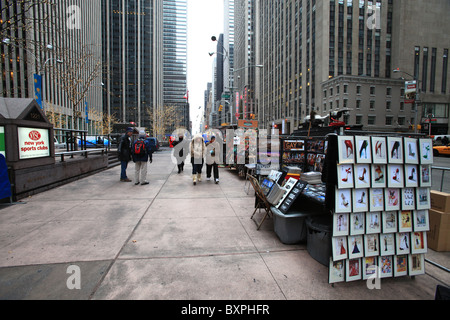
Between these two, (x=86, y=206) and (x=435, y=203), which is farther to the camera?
(x=86, y=206)

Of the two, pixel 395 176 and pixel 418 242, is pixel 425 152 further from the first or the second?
pixel 418 242

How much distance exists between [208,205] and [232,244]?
2392 mm

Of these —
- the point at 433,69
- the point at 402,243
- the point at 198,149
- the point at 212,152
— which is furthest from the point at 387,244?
the point at 433,69

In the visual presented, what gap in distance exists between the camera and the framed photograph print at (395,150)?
2.69 metres

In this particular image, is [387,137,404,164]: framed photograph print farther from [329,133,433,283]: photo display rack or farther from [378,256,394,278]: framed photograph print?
[378,256,394,278]: framed photograph print

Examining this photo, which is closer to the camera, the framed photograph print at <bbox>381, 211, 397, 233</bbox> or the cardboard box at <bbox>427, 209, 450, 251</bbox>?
the framed photograph print at <bbox>381, 211, 397, 233</bbox>

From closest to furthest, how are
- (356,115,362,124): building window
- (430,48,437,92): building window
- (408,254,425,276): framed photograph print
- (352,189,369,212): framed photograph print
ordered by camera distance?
(352,189,369,212): framed photograph print → (408,254,425,276): framed photograph print → (356,115,362,124): building window → (430,48,437,92): building window

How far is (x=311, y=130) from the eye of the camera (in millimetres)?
6105

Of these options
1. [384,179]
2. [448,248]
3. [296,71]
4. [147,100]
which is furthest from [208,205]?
[147,100]

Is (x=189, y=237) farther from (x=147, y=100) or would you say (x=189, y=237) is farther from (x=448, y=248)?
(x=147, y=100)

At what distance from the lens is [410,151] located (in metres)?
2.77

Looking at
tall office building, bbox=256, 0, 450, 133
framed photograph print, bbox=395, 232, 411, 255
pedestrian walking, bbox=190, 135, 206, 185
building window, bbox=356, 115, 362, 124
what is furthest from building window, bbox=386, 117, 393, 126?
framed photograph print, bbox=395, 232, 411, 255

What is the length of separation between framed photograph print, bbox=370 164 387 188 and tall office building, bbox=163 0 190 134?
453ft

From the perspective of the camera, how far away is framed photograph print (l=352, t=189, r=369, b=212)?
2652 millimetres
